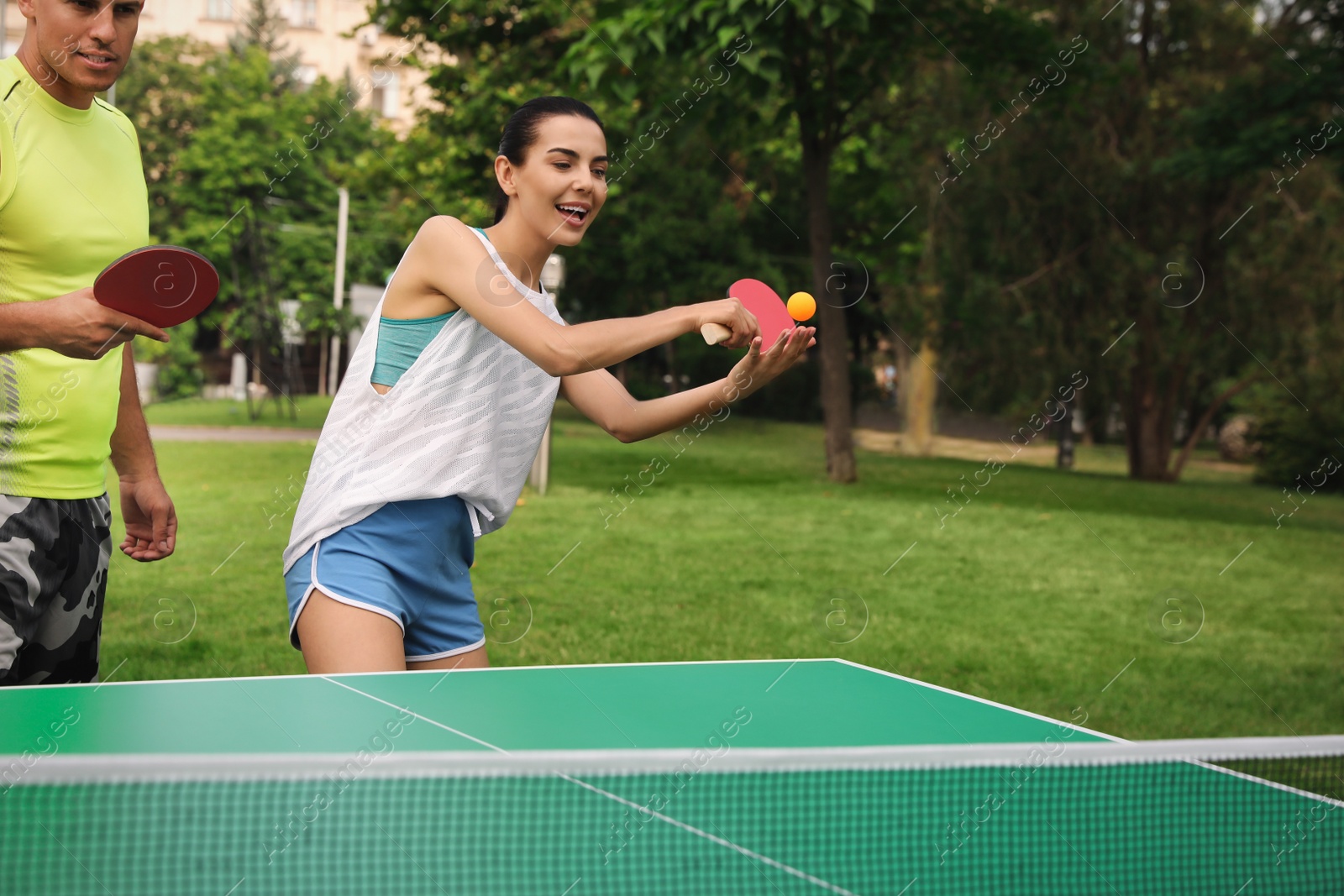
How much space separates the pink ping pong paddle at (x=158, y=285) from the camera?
221 centimetres

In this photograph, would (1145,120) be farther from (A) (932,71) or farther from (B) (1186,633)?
(B) (1186,633)

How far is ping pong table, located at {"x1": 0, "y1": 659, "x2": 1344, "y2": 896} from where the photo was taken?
74.1 inches

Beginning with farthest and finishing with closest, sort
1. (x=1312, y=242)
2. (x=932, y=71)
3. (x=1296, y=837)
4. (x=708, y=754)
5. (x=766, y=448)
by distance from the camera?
(x=766, y=448)
(x=932, y=71)
(x=1312, y=242)
(x=1296, y=837)
(x=708, y=754)

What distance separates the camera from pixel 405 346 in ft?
8.62

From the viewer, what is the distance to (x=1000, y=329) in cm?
1800

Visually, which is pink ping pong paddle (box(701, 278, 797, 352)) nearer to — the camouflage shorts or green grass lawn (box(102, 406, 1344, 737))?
the camouflage shorts

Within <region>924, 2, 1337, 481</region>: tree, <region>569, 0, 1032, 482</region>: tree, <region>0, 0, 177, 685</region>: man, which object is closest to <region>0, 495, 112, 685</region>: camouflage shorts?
<region>0, 0, 177, 685</region>: man

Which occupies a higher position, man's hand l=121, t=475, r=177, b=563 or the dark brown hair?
the dark brown hair

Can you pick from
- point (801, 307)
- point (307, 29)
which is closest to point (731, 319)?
point (801, 307)

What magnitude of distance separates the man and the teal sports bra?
0.49 m

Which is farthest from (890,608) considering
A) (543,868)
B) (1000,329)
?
(1000,329)

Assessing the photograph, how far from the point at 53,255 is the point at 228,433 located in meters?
18.6

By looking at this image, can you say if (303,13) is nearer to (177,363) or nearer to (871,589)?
(177,363)

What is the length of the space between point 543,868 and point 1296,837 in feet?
4.72
